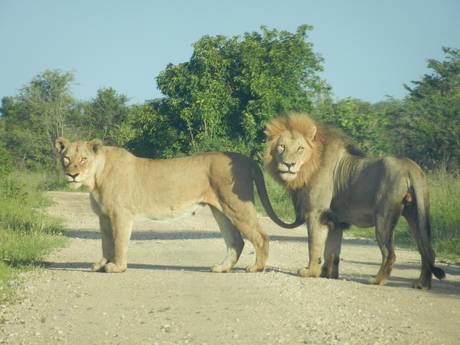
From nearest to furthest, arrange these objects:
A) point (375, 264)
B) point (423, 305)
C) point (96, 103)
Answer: point (423, 305) → point (375, 264) → point (96, 103)

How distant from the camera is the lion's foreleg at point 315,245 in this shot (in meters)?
6.67

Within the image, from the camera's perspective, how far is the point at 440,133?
17.0m

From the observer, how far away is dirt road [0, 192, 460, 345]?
4.33 metres

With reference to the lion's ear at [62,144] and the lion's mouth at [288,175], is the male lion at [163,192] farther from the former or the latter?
the lion's mouth at [288,175]

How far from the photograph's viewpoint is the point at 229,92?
22984 mm

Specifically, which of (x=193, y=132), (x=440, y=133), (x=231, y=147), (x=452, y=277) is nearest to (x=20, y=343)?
(x=452, y=277)

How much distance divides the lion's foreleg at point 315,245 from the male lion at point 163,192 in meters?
0.30

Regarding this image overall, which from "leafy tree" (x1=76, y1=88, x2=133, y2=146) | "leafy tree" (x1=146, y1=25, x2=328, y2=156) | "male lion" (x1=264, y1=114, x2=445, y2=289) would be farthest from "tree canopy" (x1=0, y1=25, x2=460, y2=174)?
"leafy tree" (x1=76, y1=88, x2=133, y2=146)

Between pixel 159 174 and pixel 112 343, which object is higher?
pixel 159 174

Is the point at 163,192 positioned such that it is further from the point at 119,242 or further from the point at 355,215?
the point at 355,215

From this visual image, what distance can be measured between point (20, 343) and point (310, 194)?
3.42m

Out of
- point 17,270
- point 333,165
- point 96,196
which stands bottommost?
point 17,270

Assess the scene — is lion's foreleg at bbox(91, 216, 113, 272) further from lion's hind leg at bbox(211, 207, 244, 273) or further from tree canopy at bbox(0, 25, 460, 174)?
tree canopy at bbox(0, 25, 460, 174)

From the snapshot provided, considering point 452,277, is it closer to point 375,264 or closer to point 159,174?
point 375,264
